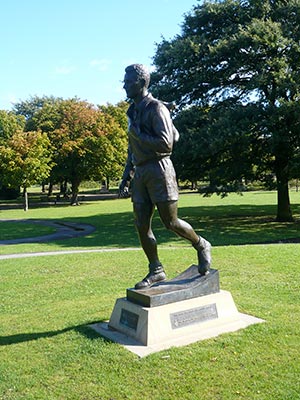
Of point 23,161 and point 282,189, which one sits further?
point 23,161

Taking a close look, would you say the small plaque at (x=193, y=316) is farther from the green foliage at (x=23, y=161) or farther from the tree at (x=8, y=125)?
the tree at (x=8, y=125)

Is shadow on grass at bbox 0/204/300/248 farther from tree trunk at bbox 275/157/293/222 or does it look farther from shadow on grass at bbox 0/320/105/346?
shadow on grass at bbox 0/320/105/346

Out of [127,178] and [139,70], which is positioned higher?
[139,70]

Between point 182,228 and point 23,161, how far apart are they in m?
33.9

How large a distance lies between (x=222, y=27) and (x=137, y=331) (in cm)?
2047

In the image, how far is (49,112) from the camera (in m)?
50.1

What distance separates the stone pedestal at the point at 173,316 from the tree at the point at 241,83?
12.8m

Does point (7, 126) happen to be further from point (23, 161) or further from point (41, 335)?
point (41, 335)

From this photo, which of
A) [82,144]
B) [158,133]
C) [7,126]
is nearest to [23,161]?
[82,144]

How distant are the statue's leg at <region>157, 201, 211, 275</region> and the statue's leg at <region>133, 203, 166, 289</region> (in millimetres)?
216

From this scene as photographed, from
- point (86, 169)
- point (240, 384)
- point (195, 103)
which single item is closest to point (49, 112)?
point (86, 169)

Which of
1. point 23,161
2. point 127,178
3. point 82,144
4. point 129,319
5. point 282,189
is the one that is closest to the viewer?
point 129,319

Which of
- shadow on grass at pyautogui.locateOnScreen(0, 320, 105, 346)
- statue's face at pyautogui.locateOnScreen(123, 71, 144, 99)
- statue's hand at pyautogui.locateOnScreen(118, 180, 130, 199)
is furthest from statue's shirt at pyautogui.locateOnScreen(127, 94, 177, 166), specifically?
shadow on grass at pyautogui.locateOnScreen(0, 320, 105, 346)

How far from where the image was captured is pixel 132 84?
559 cm
